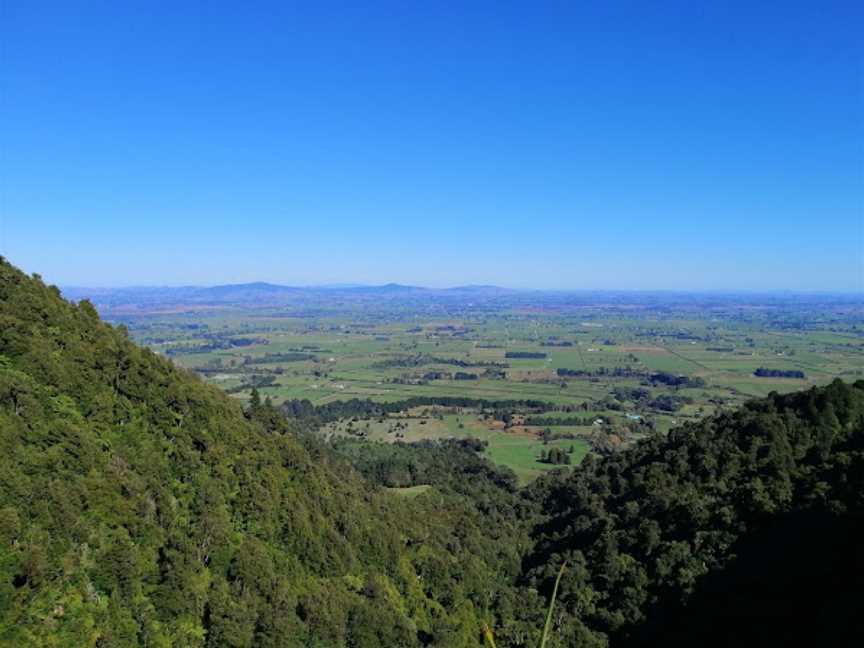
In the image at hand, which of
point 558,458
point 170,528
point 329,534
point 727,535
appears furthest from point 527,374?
point 170,528

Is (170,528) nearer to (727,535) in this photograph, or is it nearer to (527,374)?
(727,535)

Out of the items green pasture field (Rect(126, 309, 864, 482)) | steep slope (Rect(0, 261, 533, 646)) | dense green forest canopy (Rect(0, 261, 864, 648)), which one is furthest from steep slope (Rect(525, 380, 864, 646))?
green pasture field (Rect(126, 309, 864, 482))

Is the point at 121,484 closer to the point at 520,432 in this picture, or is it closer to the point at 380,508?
the point at 380,508

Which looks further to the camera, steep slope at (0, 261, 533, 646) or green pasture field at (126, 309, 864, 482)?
green pasture field at (126, 309, 864, 482)

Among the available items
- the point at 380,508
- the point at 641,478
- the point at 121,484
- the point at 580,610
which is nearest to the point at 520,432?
the point at 641,478

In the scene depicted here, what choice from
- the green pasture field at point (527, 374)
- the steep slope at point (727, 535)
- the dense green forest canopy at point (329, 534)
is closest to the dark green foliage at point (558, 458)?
the green pasture field at point (527, 374)

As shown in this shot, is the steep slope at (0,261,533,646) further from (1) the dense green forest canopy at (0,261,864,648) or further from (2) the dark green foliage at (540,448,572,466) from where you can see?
(2) the dark green foliage at (540,448,572,466)
